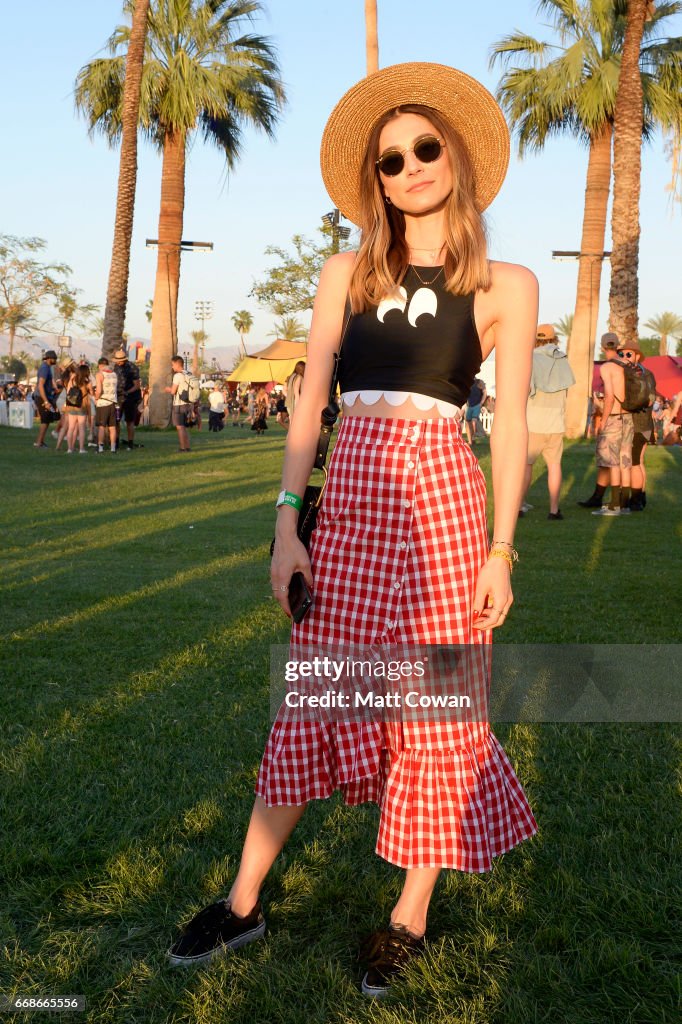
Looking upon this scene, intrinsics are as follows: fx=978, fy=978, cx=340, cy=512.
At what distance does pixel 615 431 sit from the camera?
10773 millimetres

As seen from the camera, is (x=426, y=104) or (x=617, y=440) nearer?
(x=426, y=104)

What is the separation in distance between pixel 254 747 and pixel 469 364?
2.02 metres

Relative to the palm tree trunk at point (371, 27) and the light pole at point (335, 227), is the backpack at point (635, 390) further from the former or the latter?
the light pole at point (335, 227)

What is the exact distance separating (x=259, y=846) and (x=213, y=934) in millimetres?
242

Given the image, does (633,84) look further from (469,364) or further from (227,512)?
(469,364)

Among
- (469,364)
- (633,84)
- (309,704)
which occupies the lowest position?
(309,704)

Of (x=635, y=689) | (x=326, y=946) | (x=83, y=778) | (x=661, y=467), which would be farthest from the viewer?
(x=661, y=467)

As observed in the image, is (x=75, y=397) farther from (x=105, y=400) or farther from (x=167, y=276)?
(x=167, y=276)

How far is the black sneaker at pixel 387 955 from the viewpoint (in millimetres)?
2248

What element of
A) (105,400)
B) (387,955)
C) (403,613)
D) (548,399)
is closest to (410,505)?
(403,613)

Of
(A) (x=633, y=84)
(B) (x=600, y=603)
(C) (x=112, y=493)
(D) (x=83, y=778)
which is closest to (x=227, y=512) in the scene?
(C) (x=112, y=493)

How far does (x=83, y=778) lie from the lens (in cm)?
340

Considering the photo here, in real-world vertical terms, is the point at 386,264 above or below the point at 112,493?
above

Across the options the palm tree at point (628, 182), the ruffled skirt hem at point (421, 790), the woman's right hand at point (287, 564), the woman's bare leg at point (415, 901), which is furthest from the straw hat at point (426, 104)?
the palm tree at point (628, 182)
